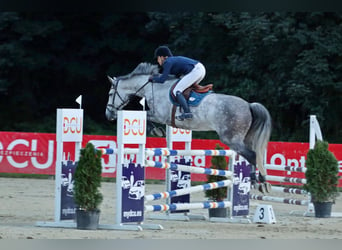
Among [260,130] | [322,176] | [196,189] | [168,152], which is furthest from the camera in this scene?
[322,176]

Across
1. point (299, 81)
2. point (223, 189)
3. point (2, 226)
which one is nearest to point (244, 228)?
point (223, 189)

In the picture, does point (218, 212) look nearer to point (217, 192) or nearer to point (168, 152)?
point (217, 192)

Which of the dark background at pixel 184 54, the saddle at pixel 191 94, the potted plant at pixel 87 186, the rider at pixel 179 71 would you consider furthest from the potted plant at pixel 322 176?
the dark background at pixel 184 54

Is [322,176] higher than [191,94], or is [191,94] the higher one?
[191,94]

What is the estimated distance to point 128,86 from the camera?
905cm

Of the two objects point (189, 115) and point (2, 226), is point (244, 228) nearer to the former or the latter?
point (189, 115)

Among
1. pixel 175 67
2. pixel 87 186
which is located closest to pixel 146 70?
pixel 175 67

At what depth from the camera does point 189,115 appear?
8.38 m

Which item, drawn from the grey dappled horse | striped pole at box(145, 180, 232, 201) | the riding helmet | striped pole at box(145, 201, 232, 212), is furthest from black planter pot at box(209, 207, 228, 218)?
the riding helmet

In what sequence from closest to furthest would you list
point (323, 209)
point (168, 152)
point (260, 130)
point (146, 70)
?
point (168, 152)
point (260, 130)
point (146, 70)
point (323, 209)

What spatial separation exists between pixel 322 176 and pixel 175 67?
8.28 ft

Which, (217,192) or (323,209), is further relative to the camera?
(323,209)

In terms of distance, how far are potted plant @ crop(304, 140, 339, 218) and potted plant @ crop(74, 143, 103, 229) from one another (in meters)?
3.33

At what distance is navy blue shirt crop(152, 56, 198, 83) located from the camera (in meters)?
8.61
